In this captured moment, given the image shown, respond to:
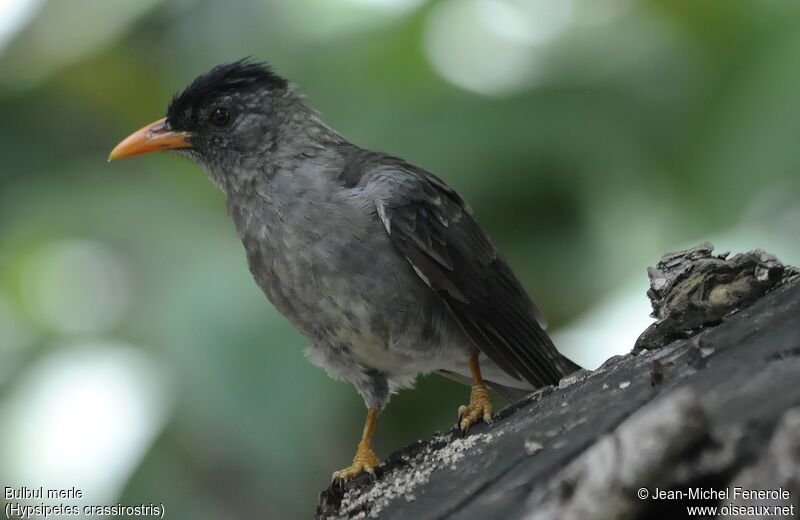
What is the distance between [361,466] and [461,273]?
34.8 inches

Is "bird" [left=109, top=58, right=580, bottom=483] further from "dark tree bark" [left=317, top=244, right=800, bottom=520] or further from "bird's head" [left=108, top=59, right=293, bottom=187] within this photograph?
"dark tree bark" [left=317, top=244, right=800, bottom=520]

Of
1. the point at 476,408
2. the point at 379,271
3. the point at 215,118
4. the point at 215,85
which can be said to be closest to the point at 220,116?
the point at 215,118

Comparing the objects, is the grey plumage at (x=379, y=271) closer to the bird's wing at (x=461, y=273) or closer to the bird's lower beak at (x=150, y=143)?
the bird's wing at (x=461, y=273)

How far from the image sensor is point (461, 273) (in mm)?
4230

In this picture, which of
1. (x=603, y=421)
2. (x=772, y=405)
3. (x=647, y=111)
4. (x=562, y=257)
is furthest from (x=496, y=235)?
(x=772, y=405)

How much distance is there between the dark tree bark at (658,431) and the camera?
87.8 inches

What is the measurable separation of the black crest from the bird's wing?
949 mm

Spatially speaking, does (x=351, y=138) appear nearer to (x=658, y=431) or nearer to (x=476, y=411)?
(x=476, y=411)

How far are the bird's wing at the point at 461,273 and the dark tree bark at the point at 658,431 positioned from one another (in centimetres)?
66

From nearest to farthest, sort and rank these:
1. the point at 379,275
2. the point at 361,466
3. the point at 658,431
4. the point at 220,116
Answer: the point at 658,431 → the point at 361,466 → the point at 379,275 → the point at 220,116

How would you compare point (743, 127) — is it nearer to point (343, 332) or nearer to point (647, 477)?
point (343, 332)

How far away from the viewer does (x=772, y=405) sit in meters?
2.27

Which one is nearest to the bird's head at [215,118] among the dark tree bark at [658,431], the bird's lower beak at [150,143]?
the bird's lower beak at [150,143]

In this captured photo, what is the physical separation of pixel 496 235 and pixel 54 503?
2.71 meters
